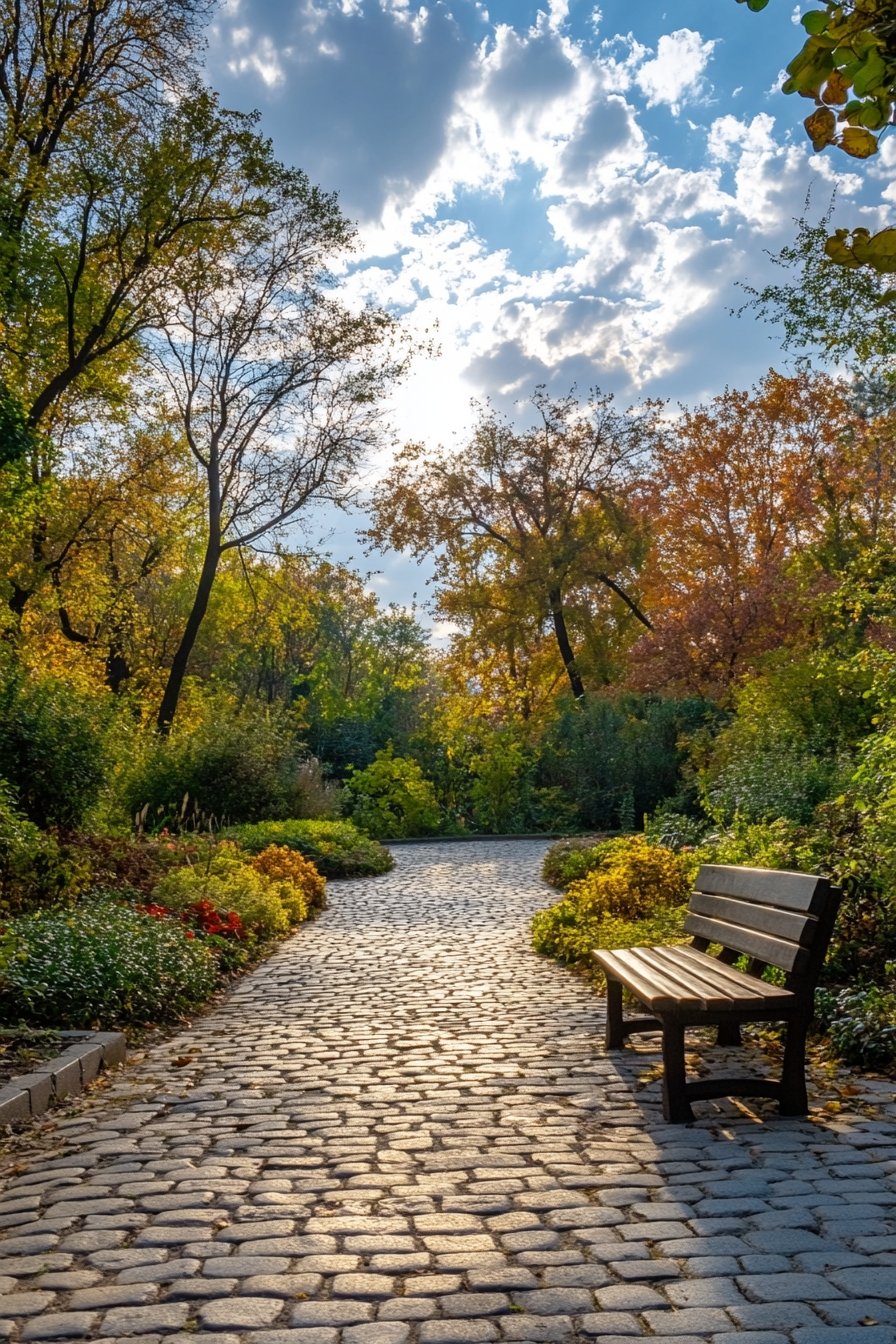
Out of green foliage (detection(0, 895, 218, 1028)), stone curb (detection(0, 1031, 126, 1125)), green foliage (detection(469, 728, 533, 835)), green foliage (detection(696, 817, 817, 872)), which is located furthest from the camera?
green foliage (detection(469, 728, 533, 835))

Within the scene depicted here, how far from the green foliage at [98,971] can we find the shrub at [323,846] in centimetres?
779

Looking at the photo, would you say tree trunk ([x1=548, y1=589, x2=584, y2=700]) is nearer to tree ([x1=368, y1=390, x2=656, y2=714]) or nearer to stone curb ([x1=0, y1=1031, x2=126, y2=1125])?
tree ([x1=368, y1=390, x2=656, y2=714])

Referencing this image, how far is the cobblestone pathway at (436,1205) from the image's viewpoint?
3232 millimetres

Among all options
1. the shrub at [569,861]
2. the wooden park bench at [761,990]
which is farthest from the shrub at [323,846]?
the wooden park bench at [761,990]

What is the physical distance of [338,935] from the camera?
11.8 meters

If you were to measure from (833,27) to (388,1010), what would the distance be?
7.01 m

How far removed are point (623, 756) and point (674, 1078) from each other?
19.2 m

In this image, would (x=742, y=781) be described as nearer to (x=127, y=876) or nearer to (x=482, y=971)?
(x=482, y=971)

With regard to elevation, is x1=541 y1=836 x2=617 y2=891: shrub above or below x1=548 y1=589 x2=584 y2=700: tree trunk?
below

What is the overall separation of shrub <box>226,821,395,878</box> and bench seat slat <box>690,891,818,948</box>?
1064 centimetres

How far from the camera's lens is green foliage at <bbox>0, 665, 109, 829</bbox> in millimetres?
12648

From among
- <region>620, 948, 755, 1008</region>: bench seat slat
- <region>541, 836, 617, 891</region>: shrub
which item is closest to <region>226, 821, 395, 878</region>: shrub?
<region>541, 836, 617, 891</region>: shrub

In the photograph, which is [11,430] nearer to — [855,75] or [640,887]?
[640,887]

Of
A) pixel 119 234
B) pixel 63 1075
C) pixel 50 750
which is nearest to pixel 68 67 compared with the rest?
pixel 119 234
